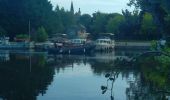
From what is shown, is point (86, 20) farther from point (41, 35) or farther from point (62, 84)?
point (62, 84)

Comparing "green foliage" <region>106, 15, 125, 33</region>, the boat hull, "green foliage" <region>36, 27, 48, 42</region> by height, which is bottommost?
the boat hull

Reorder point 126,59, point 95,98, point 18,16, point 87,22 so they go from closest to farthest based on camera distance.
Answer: point 126,59
point 95,98
point 18,16
point 87,22

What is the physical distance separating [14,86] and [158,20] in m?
19.9

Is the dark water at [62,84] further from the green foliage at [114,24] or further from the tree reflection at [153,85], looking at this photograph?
the green foliage at [114,24]

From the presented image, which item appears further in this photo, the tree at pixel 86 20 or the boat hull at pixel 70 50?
the tree at pixel 86 20

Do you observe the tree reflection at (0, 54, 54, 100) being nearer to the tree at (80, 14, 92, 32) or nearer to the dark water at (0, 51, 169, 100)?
the dark water at (0, 51, 169, 100)

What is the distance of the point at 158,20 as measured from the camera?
452 cm

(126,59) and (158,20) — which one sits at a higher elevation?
(158,20)

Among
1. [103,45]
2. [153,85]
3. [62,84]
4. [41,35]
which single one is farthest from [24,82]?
[41,35]

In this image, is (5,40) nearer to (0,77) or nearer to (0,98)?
(0,77)

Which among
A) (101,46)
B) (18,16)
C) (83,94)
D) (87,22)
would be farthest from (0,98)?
(87,22)

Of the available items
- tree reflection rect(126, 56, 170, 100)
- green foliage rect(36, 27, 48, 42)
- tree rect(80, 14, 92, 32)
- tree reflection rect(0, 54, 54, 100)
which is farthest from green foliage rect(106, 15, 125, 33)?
tree reflection rect(0, 54, 54, 100)

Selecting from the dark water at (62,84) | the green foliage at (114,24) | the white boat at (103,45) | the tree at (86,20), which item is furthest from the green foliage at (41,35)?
the dark water at (62,84)

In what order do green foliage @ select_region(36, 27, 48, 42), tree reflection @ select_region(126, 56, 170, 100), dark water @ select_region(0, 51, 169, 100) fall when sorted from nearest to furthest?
tree reflection @ select_region(126, 56, 170, 100)
dark water @ select_region(0, 51, 169, 100)
green foliage @ select_region(36, 27, 48, 42)
